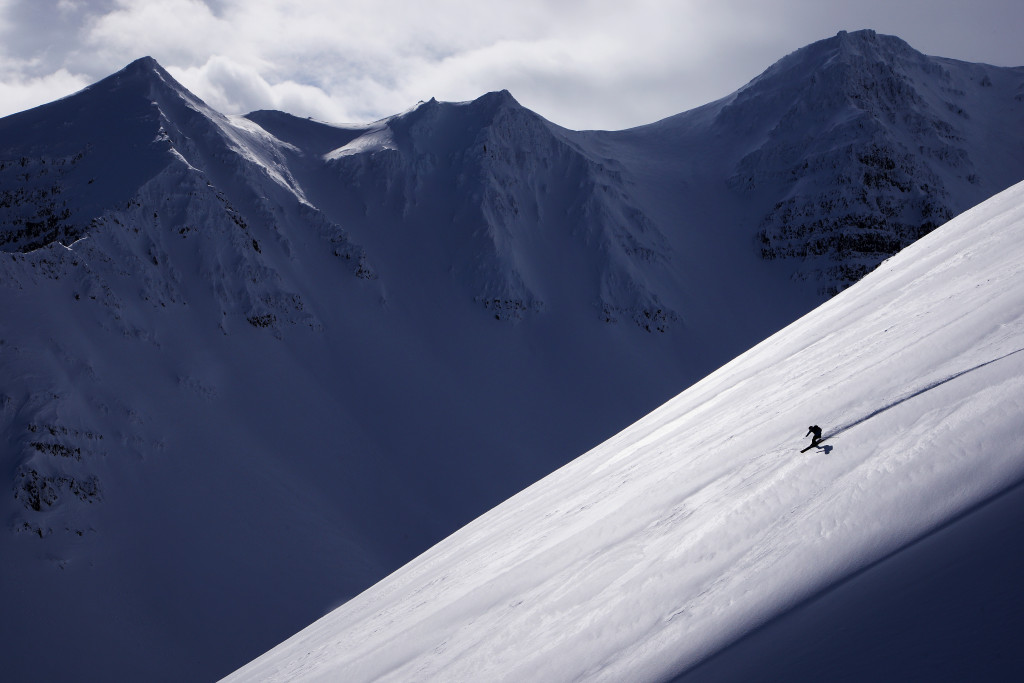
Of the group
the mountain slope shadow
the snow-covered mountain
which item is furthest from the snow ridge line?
the snow-covered mountain

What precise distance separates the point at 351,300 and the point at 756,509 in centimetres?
3876

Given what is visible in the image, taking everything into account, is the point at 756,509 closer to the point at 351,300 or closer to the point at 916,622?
the point at 916,622

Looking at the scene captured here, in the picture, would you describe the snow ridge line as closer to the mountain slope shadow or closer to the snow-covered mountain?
the mountain slope shadow

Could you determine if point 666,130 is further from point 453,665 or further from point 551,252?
point 453,665

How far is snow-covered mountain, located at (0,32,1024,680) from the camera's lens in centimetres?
2464

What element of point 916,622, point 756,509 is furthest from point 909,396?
point 916,622

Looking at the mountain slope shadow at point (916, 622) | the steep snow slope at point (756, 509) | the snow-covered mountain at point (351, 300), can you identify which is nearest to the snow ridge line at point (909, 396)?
the steep snow slope at point (756, 509)

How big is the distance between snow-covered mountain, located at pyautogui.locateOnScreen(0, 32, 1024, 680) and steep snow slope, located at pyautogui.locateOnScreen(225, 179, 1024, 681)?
2163cm

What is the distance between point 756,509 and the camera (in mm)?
3029

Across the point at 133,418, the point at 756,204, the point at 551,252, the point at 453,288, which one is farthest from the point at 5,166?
the point at 756,204

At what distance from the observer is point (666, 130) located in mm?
68562

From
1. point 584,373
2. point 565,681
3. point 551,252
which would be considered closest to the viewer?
point 565,681

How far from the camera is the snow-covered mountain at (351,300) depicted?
24641 mm

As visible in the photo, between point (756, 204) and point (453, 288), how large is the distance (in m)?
27.8
